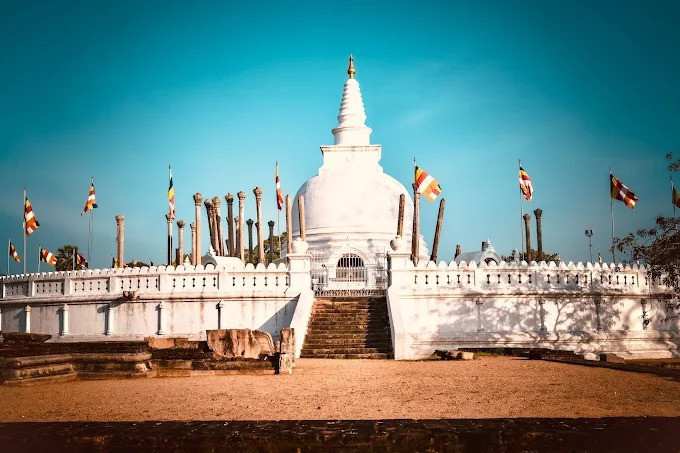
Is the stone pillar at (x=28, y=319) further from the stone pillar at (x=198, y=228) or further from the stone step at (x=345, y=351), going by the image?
the stone step at (x=345, y=351)

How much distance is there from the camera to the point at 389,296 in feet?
99.3

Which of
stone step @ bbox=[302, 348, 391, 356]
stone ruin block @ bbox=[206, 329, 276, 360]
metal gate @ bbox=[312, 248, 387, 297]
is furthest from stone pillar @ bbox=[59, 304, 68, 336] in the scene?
stone ruin block @ bbox=[206, 329, 276, 360]

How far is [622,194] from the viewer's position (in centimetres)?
3709

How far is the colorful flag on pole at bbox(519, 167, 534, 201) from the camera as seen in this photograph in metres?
40.6

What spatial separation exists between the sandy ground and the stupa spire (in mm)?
35097

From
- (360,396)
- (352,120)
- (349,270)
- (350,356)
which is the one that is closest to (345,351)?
(350,356)

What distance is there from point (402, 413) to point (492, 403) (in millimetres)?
2228

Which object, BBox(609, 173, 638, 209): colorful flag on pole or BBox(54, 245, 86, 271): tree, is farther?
BBox(54, 245, 86, 271): tree

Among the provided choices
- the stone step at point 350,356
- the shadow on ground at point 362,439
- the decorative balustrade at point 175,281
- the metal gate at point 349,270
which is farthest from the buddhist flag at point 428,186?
the shadow on ground at point 362,439

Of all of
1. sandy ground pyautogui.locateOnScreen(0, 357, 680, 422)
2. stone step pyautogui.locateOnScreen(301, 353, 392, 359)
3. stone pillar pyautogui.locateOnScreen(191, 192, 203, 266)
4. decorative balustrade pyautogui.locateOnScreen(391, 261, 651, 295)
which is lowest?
stone step pyautogui.locateOnScreen(301, 353, 392, 359)

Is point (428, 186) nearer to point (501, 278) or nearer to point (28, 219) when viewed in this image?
point (501, 278)

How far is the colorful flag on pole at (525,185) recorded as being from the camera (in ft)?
133

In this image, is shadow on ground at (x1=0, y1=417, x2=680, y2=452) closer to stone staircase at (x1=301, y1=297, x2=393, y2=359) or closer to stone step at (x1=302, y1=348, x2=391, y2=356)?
stone staircase at (x1=301, y1=297, x2=393, y2=359)

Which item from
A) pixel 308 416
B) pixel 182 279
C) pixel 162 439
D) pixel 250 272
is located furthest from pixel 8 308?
pixel 162 439
